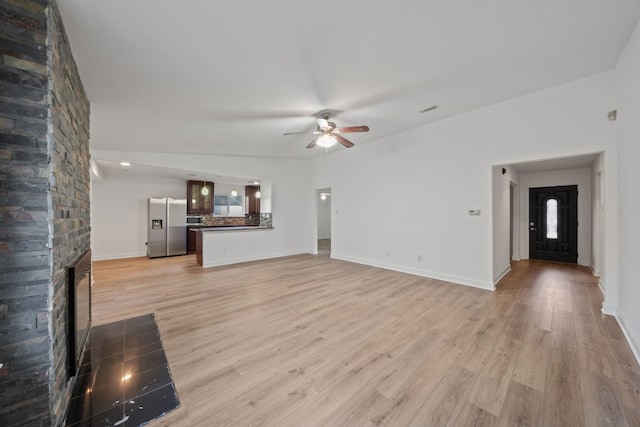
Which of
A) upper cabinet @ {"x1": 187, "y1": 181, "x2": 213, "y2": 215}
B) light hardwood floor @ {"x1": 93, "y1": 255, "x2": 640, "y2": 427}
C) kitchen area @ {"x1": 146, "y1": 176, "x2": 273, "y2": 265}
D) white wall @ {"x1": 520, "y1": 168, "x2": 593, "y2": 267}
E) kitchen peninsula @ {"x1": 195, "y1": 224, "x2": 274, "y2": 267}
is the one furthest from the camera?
upper cabinet @ {"x1": 187, "y1": 181, "x2": 213, "y2": 215}

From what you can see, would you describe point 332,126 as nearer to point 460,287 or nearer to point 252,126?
point 252,126

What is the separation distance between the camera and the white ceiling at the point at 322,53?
6.26ft

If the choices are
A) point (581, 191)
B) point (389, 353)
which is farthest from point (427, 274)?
point (581, 191)

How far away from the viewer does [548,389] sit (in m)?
1.78

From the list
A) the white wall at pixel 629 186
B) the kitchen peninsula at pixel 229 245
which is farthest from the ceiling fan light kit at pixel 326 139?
the kitchen peninsula at pixel 229 245

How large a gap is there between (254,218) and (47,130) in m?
7.84

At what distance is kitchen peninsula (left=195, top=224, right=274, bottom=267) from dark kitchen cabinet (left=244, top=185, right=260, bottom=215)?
7.76 ft

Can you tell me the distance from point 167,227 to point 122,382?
6.17 meters

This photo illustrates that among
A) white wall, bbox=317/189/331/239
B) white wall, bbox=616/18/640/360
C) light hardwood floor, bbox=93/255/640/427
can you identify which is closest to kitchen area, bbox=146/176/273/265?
light hardwood floor, bbox=93/255/640/427

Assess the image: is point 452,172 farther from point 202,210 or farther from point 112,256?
point 112,256

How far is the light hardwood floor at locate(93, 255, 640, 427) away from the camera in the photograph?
1.61m

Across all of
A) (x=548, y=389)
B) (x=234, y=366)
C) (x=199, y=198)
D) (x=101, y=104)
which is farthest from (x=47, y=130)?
(x=199, y=198)

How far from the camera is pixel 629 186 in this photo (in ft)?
8.00

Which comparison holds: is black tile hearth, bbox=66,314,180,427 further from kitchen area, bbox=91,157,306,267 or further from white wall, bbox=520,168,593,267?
white wall, bbox=520,168,593,267
